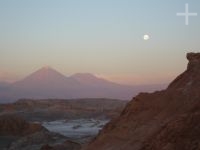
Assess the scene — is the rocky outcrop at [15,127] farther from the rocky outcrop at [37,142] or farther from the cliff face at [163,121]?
the cliff face at [163,121]

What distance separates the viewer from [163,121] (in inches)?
484

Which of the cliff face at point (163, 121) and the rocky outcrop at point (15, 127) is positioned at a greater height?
the cliff face at point (163, 121)

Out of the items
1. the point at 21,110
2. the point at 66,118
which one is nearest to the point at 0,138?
the point at 66,118

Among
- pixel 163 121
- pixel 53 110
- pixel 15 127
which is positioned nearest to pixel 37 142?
pixel 15 127

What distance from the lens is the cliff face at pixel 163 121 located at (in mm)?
10328

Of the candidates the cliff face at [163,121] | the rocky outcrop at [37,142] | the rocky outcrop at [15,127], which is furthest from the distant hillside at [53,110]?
the cliff face at [163,121]

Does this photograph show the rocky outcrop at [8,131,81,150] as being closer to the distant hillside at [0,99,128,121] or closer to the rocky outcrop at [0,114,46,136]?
→ the rocky outcrop at [0,114,46,136]

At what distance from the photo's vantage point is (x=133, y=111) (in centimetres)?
1487

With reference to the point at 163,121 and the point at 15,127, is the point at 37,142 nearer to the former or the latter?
the point at 15,127

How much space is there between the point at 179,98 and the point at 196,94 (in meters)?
0.73

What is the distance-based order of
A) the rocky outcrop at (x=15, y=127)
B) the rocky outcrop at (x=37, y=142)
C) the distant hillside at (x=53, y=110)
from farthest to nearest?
the distant hillside at (x=53, y=110), the rocky outcrop at (x=15, y=127), the rocky outcrop at (x=37, y=142)

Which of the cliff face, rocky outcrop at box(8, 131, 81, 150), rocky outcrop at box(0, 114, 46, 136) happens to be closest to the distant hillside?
rocky outcrop at box(0, 114, 46, 136)

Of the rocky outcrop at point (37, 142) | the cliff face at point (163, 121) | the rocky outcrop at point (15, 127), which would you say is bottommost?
the rocky outcrop at point (37, 142)

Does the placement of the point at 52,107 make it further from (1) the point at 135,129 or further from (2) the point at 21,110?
(1) the point at 135,129
